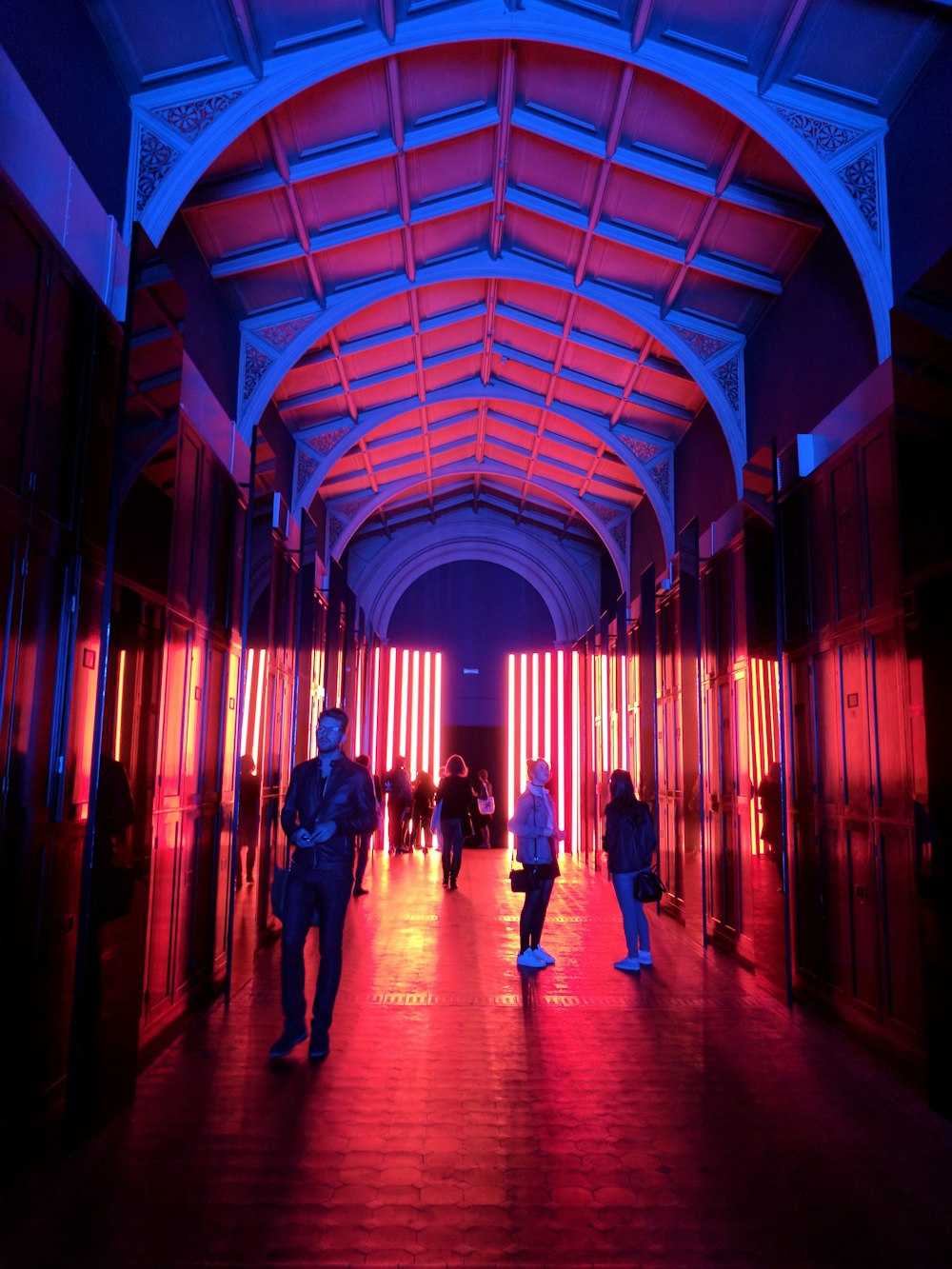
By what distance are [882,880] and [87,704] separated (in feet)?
13.8

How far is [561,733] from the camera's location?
19766mm

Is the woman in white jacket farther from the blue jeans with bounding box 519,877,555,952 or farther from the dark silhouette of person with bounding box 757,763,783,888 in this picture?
the dark silhouette of person with bounding box 757,763,783,888

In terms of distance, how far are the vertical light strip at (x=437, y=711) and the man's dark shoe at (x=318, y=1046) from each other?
53.3 ft

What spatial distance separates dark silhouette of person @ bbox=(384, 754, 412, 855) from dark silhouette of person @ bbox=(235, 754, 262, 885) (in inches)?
243

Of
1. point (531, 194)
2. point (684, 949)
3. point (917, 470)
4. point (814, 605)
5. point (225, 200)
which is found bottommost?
point (684, 949)

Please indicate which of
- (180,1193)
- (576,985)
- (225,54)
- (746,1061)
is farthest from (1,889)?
(225,54)

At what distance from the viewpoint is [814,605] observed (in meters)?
6.26

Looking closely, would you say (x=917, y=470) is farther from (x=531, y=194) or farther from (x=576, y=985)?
(x=531, y=194)

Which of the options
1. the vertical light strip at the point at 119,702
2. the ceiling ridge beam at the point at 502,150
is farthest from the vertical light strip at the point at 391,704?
the vertical light strip at the point at 119,702

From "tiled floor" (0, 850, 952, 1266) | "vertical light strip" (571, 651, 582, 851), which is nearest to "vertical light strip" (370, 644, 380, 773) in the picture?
"vertical light strip" (571, 651, 582, 851)

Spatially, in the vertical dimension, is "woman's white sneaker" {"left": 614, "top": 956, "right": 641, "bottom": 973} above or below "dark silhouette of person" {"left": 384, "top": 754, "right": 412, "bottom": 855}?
below

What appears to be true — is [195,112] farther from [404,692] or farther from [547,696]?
[547,696]

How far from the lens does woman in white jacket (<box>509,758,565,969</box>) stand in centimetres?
689

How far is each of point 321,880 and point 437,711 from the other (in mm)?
16537
